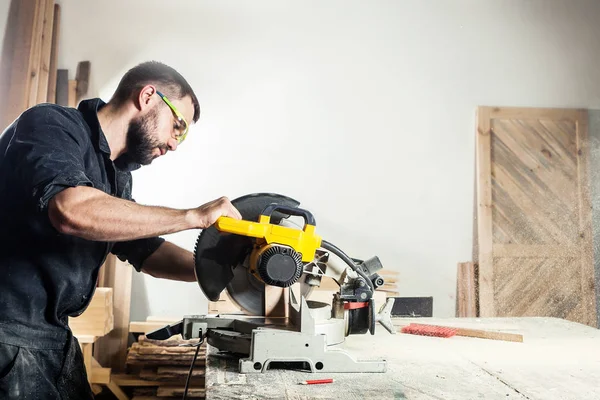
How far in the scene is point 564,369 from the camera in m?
1.73

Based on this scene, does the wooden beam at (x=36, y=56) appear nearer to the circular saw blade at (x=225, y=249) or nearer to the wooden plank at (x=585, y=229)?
the circular saw blade at (x=225, y=249)

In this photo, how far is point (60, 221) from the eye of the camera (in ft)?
4.98

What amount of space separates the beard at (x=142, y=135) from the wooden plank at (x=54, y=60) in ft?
7.34

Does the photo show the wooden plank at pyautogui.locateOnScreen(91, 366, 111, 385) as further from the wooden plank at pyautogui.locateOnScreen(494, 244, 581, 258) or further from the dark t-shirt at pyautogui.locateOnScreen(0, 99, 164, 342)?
the wooden plank at pyautogui.locateOnScreen(494, 244, 581, 258)

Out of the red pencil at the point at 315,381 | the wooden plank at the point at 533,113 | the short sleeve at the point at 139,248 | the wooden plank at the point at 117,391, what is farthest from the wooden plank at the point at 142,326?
the wooden plank at the point at 533,113

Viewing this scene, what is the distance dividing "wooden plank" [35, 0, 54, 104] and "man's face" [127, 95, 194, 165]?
2.04 metres

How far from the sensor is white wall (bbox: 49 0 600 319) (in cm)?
427

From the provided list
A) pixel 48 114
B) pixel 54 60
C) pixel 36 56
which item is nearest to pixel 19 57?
pixel 36 56

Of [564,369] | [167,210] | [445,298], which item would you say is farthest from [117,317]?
[564,369]

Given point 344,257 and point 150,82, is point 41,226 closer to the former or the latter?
point 150,82

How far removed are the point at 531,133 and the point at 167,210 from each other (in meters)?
3.87

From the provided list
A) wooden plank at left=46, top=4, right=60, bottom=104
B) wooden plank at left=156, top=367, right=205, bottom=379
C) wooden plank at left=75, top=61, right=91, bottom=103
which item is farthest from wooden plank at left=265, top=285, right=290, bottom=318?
wooden plank at left=75, top=61, right=91, bottom=103

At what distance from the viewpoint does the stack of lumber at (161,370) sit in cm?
374

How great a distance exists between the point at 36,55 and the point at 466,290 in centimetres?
343
